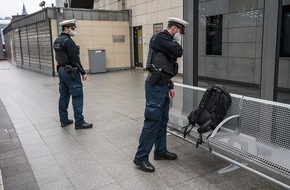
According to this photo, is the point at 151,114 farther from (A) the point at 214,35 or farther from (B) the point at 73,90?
(A) the point at 214,35

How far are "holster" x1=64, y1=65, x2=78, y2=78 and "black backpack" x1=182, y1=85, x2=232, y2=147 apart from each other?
2323 mm

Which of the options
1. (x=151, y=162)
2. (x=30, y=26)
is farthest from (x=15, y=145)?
(x=30, y=26)

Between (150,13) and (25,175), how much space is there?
10374 millimetres

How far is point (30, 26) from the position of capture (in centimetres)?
1516

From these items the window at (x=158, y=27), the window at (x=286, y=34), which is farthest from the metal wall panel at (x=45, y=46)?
the window at (x=286, y=34)

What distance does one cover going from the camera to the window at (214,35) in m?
8.34

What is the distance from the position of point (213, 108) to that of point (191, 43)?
5.35 ft

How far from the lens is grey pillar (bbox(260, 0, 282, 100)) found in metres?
3.21

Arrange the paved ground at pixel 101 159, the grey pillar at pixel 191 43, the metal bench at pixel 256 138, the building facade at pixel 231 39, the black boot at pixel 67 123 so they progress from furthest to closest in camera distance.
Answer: the building facade at pixel 231 39, the black boot at pixel 67 123, the grey pillar at pixel 191 43, the paved ground at pixel 101 159, the metal bench at pixel 256 138

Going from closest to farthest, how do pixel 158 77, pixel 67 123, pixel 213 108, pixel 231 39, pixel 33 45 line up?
pixel 158 77
pixel 213 108
pixel 67 123
pixel 231 39
pixel 33 45

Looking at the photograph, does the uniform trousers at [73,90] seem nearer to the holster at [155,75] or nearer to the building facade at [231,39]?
the holster at [155,75]

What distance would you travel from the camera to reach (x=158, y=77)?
3.15 m

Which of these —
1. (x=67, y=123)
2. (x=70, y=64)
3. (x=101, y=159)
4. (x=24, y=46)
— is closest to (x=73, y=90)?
(x=70, y=64)

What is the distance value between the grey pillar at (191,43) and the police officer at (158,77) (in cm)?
139
